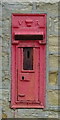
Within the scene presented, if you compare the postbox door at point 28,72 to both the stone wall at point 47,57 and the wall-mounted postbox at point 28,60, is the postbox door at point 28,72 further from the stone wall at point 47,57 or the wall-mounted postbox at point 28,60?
the stone wall at point 47,57

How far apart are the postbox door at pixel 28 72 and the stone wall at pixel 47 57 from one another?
0.17 m

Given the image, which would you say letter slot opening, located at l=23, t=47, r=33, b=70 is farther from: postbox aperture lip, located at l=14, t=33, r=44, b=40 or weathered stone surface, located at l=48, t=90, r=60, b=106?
weathered stone surface, located at l=48, t=90, r=60, b=106

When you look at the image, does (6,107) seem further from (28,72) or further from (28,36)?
(28,36)

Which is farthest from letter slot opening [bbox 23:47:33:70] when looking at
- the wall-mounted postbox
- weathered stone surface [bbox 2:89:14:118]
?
weathered stone surface [bbox 2:89:14:118]

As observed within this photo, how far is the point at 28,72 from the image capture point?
511 centimetres

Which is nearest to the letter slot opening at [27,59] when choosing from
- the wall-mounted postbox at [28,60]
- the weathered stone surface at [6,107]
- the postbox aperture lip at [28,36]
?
the wall-mounted postbox at [28,60]

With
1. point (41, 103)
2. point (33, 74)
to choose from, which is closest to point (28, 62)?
point (33, 74)

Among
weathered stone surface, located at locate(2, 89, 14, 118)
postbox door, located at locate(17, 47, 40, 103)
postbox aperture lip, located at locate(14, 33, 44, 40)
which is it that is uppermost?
postbox aperture lip, located at locate(14, 33, 44, 40)

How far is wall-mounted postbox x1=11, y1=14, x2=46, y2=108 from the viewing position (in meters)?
5.06

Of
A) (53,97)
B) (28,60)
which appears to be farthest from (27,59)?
(53,97)

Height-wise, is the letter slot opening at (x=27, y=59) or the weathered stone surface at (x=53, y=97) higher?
the letter slot opening at (x=27, y=59)

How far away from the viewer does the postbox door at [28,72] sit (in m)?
5.10

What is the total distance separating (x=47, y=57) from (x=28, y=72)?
Answer: 407mm

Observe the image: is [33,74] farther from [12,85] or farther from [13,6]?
[13,6]
